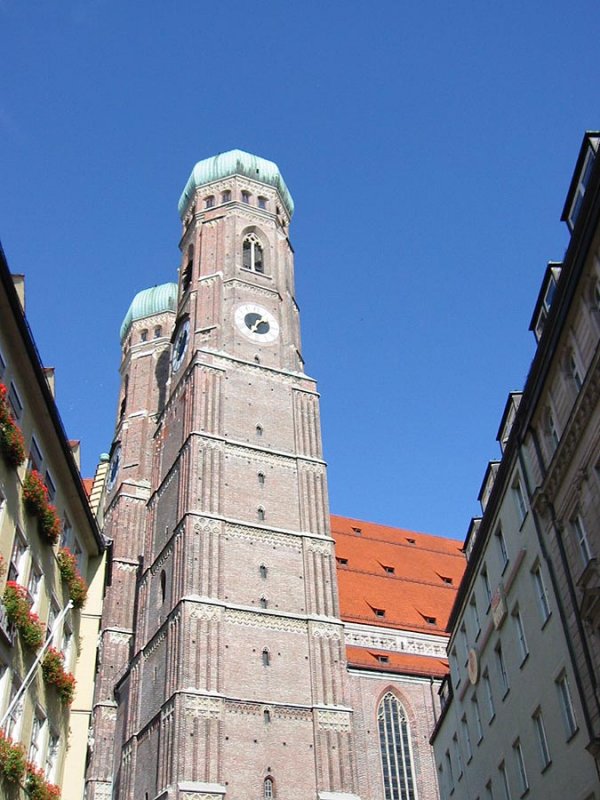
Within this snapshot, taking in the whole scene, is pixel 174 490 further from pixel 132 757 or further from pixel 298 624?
pixel 132 757

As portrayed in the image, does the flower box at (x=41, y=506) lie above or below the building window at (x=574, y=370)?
below

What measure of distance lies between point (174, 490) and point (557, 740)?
22.0 m

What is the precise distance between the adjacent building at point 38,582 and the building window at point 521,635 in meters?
7.89

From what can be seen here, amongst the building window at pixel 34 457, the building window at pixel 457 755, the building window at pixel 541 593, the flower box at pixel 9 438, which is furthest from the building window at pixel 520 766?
the flower box at pixel 9 438

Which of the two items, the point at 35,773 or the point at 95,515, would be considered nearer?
the point at 35,773

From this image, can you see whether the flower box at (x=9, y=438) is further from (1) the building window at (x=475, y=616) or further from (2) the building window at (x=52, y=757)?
(1) the building window at (x=475, y=616)

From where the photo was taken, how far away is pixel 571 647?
46.0 feet

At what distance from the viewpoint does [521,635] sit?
17.0 metres

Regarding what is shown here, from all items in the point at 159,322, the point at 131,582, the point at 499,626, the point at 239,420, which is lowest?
the point at 499,626

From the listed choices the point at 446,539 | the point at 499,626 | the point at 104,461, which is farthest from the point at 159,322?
the point at 499,626

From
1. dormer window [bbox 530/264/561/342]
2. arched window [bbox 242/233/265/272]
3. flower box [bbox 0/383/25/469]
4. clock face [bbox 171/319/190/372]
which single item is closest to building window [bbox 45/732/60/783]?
flower box [bbox 0/383/25/469]

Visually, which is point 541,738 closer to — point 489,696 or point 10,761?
point 489,696

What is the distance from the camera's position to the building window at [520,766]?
16531mm

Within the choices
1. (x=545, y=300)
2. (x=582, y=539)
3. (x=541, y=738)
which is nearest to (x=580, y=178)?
(x=545, y=300)
